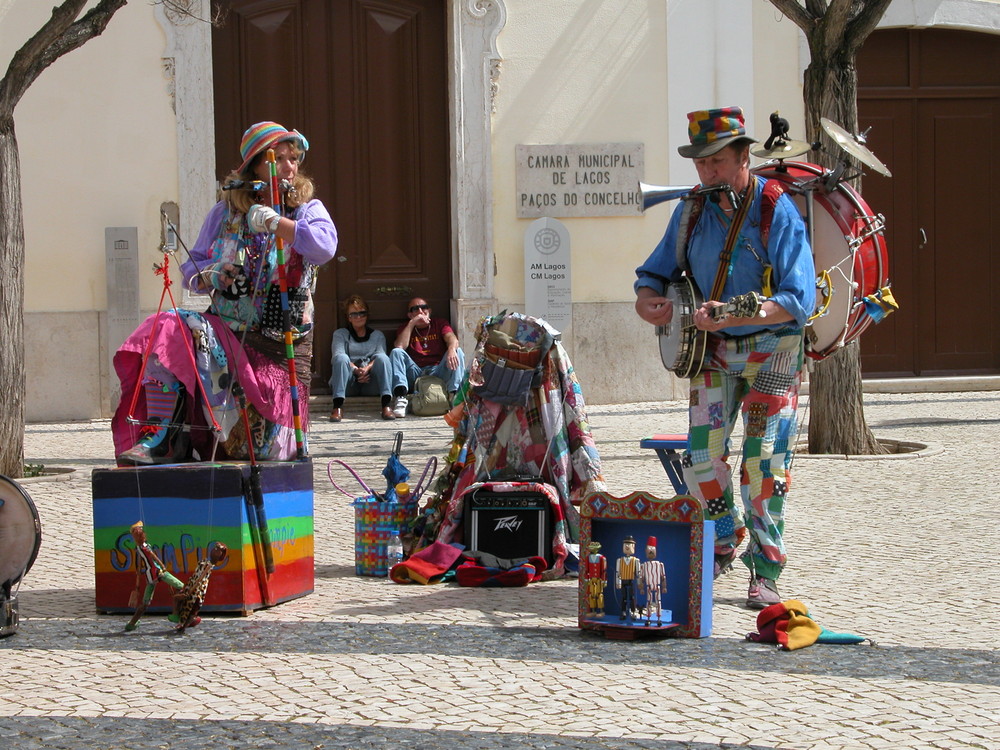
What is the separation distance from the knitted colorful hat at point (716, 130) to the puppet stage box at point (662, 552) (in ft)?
4.41

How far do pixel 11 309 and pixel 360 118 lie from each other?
5259 mm

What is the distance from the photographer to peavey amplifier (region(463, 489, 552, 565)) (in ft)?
20.2

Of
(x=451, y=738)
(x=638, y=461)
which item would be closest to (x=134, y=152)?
(x=638, y=461)

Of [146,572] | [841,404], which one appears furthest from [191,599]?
[841,404]

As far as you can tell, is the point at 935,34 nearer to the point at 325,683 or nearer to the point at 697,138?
the point at 697,138

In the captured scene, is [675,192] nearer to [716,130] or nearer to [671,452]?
[716,130]

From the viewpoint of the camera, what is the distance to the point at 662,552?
5.18 metres

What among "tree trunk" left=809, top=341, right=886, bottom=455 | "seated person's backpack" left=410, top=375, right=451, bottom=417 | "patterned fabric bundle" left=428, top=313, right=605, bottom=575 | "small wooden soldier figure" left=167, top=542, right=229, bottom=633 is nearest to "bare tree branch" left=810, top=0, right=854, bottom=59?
"tree trunk" left=809, top=341, right=886, bottom=455

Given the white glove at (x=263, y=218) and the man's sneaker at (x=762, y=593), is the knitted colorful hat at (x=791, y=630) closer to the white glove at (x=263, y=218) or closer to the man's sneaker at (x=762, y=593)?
the man's sneaker at (x=762, y=593)

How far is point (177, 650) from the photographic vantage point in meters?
4.89

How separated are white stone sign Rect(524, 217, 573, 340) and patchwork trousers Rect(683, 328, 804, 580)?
7888 millimetres

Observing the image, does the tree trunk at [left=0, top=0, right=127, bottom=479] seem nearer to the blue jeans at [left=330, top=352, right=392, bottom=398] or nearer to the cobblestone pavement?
the cobblestone pavement

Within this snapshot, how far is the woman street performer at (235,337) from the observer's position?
5.80 m

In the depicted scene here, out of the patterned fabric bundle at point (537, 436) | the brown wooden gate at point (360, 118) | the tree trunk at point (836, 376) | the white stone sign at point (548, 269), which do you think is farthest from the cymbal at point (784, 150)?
the brown wooden gate at point (360, 118)
